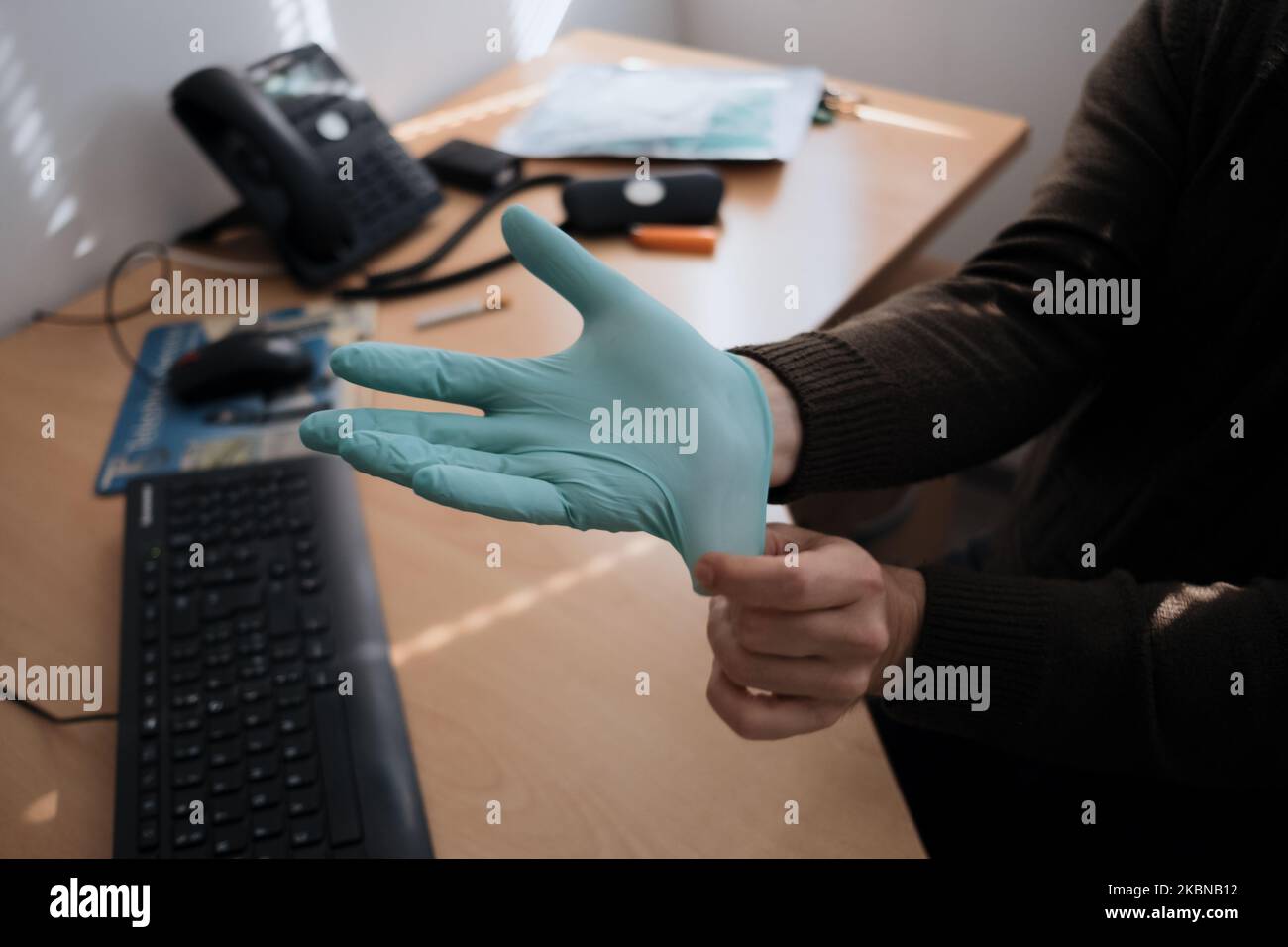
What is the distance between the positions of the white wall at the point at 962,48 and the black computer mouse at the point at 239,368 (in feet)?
3.61

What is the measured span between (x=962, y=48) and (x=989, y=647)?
1.23 m

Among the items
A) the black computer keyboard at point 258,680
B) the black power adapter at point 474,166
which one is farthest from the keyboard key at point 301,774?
the black power adapter at point 474,166

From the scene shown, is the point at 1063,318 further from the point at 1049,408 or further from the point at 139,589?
the point at 139,589

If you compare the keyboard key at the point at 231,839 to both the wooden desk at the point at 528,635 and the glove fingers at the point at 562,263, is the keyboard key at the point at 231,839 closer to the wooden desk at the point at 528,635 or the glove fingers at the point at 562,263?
the wooden desk at the point at 528,635

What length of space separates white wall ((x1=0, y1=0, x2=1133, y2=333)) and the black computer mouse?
25cm

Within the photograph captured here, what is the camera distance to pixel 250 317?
3.12 ft

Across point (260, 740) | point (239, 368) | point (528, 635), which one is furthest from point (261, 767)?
point (239, 368)

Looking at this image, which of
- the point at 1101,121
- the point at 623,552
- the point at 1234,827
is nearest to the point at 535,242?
Answer: the point at 623,552

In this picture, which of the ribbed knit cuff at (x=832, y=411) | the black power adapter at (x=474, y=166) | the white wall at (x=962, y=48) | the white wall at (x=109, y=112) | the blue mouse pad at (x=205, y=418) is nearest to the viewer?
the ribbed knit cuff at (x=832, y=411)

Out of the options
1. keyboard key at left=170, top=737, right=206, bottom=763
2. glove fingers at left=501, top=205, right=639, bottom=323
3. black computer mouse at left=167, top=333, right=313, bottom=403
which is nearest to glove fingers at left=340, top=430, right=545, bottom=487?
glove fingers at left=501, top=205, right=639, bottom=323

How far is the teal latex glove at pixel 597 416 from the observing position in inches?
21.0

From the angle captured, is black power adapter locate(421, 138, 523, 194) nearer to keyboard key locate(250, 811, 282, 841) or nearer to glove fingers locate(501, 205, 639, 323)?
glove fingers locate(501, 205, 639, 323)

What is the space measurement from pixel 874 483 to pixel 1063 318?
0.64 feet

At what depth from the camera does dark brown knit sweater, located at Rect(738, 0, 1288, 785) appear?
0.58 m
